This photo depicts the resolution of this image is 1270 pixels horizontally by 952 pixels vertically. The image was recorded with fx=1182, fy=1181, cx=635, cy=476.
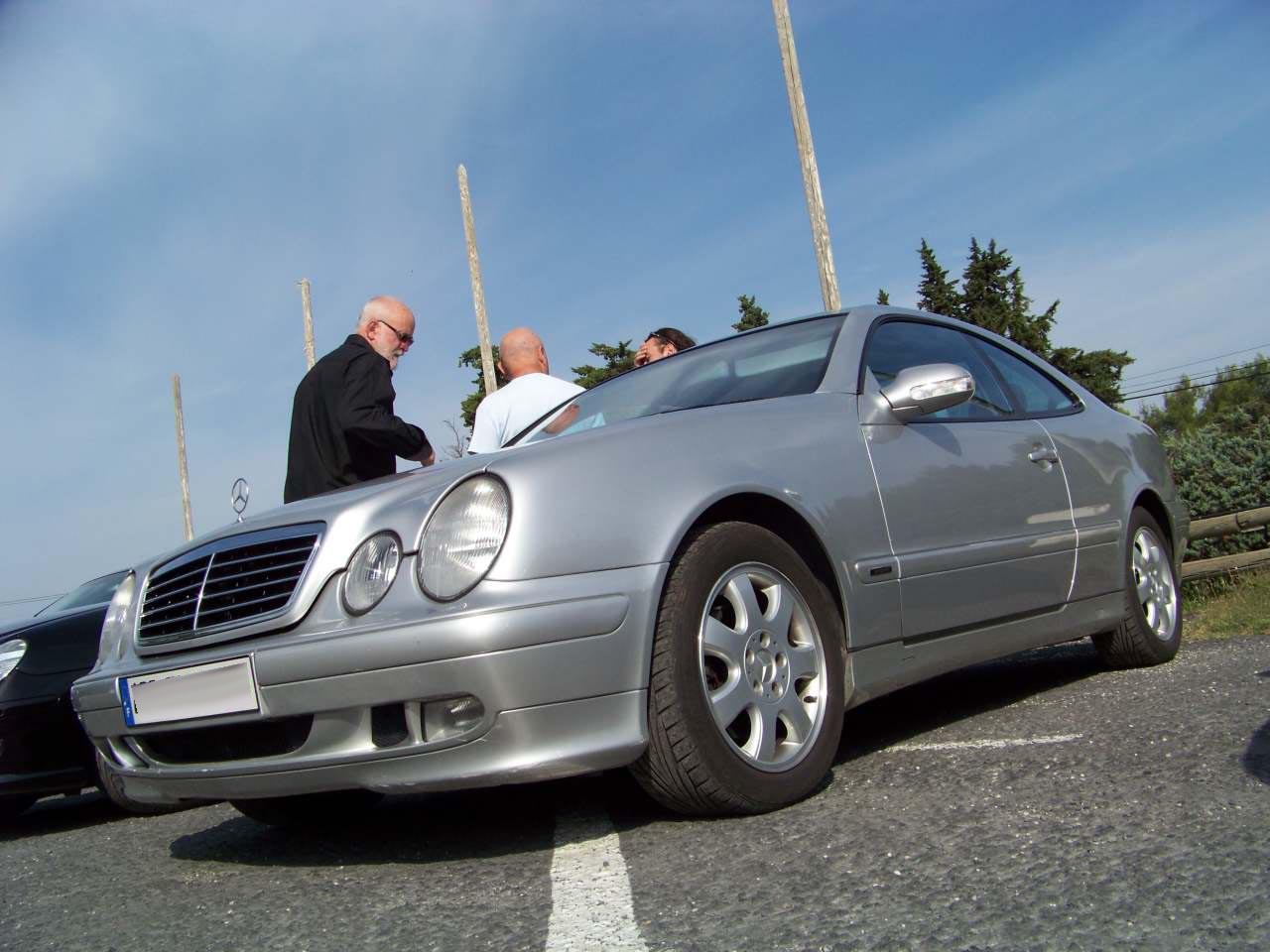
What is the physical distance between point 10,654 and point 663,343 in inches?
136

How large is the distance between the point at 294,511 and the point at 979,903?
1914 mm

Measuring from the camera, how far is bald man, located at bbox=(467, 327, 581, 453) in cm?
568

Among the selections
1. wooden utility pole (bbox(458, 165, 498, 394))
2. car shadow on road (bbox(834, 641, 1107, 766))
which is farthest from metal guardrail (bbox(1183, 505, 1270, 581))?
wooden utility pole (bbox(458, 165, 498, 394))

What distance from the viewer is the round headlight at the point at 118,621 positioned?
11.1 ft

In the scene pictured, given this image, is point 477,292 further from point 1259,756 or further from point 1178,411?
point 1178,411

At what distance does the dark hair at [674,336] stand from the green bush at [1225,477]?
4.24m

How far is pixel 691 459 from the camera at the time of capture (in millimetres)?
3006

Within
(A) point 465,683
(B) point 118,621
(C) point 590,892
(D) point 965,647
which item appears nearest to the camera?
(C) point 590,892

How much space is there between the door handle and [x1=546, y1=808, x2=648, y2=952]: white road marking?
6.96 ft

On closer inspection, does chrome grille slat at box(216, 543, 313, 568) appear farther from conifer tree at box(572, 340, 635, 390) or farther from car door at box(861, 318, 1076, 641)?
conifer tree at box(572, 340, 635, 390)

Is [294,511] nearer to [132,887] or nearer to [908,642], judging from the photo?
[132,887]

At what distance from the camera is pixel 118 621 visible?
3.45 m

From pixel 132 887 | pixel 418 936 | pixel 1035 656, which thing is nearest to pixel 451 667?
pixel 418 936

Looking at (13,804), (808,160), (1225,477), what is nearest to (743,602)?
(13,804)
